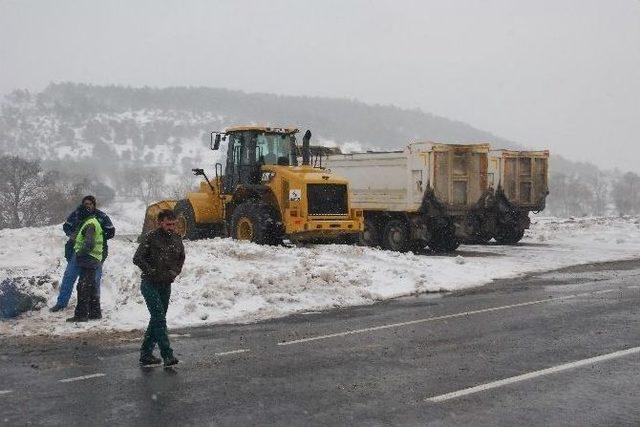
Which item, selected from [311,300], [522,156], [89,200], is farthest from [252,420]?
[522,156]

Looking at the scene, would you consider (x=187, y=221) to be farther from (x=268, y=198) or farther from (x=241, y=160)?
(x=268, y=198)

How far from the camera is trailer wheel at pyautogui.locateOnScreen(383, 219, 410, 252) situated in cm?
2239

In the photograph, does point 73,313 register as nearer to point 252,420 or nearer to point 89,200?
point 89,200

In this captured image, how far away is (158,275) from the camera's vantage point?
7.88 m

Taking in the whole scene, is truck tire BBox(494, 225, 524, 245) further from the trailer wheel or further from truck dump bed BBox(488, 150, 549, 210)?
the trailer wheel

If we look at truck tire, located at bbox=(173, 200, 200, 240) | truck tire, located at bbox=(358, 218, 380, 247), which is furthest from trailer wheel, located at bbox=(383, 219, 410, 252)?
truck tire, located at bbox=(173, 200, 200, 240)

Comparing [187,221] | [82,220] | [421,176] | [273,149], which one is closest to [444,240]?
[421,176]

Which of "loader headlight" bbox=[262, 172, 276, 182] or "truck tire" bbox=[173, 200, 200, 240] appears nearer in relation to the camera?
"loader headlight" bbox=[262, 172, 276, 182]

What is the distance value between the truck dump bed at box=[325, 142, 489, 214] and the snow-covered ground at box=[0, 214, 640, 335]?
8.89ft

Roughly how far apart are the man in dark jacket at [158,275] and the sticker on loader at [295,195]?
986 centimetres

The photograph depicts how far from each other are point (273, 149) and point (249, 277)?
6528mm

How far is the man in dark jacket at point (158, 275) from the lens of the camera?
7.80 metres

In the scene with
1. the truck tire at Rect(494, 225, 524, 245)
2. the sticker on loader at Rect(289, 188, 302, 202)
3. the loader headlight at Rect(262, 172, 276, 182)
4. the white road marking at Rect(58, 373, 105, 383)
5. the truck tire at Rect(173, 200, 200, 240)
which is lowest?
the white road marking at Rect(58, 373, 105, 383)

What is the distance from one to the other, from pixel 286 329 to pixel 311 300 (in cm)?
269
